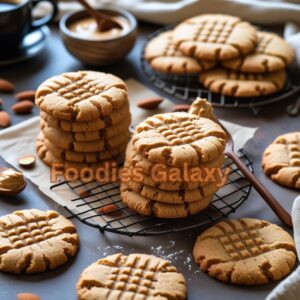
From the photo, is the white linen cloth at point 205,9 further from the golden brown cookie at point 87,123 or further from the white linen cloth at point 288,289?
the white linen cloth at point 288,289

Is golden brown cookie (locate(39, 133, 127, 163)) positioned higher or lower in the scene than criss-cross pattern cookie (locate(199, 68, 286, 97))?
lower

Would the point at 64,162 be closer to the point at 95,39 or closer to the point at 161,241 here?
the point at 161,241

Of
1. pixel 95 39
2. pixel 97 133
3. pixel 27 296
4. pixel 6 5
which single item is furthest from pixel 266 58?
pixel 27 296

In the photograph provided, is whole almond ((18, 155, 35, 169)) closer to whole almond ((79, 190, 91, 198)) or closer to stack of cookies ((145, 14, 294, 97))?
whole almond ((79, 190, 91, 198))

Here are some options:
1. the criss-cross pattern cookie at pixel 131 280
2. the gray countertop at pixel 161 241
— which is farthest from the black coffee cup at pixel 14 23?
the criss-cross pattern cookie at pixel 131 280

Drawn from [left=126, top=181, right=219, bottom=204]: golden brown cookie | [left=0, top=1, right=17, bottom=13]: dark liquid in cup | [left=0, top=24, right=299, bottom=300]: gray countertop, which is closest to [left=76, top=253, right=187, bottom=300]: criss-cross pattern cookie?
[left=0, top=24, right=299, bottom=300]: gray countertop

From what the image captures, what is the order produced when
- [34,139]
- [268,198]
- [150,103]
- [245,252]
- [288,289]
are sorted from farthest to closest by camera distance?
[150,103]
[34,139]
[268,198]
[245,252]
[288,289]
